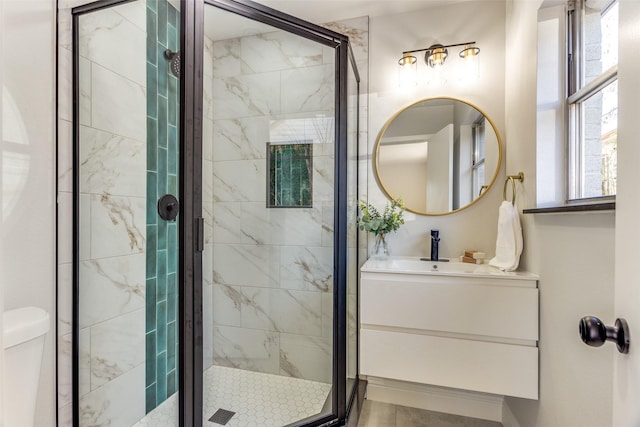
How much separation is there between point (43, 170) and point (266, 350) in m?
1.39

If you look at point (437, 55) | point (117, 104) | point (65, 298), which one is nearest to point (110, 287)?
point (65, 298)

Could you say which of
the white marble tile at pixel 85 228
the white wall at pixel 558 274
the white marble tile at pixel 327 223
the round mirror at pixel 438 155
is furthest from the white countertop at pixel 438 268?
the white marble tile at pixel 85 228

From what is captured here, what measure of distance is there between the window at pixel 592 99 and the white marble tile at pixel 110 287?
1837 millimetres

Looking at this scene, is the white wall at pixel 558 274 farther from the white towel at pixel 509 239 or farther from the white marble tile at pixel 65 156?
the white marble tile at pixel 65 156

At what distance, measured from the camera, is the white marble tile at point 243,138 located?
1565 mm

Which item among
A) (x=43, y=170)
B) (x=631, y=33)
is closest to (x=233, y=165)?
(x=43, y=170)

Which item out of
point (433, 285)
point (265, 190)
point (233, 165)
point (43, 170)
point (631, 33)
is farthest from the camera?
point (265, 190)

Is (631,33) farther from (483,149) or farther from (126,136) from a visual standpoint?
(126,136)

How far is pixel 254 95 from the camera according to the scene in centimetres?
174

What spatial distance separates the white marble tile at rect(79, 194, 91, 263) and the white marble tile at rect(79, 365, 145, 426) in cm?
56

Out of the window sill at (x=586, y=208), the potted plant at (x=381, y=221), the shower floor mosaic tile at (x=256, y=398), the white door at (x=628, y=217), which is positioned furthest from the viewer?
the potted plant at (x=381, y=221)

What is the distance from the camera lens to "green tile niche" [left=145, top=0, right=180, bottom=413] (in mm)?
1135

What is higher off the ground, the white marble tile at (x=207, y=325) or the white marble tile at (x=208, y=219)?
the white marble tile at (x=208, y=219)

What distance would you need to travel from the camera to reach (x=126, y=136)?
4.28ft
